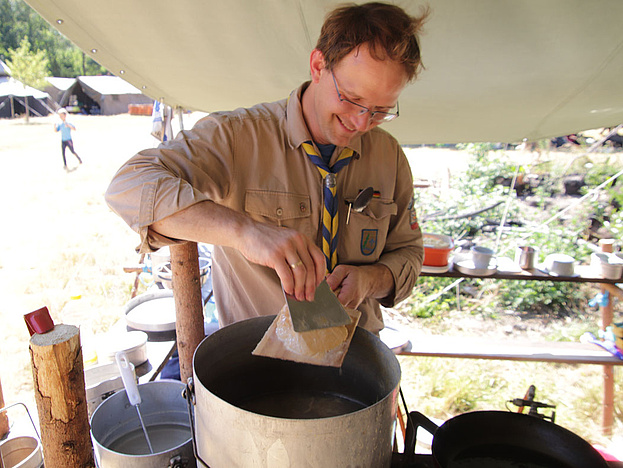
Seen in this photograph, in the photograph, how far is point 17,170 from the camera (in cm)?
1496

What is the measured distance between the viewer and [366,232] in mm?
1771

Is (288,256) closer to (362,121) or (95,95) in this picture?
(362,121)

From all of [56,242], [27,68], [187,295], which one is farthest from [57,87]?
[187,295]

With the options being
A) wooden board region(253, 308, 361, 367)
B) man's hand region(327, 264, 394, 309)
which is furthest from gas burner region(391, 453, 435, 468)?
man's hand region(327, 264, 394, 309)

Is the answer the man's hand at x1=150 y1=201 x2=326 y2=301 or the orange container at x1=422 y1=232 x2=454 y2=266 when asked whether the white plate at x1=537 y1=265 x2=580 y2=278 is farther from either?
the man's hand at x1=150 y1=201 x2=326 y2=301

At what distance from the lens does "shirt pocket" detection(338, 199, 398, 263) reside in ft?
5.72

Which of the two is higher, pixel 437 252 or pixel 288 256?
pixel 288 256

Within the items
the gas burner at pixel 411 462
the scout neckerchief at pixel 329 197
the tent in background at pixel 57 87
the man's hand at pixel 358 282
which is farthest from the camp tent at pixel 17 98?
the gas burner at pixel 411 462

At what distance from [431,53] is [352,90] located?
5.42ft

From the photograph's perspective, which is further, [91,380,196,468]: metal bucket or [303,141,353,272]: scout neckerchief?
[303,141,353,272]: scout neckerchief

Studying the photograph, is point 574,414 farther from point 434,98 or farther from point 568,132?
point 434,98

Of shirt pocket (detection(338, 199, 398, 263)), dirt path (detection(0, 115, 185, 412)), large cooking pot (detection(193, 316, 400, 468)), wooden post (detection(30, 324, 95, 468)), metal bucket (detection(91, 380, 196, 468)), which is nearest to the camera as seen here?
large cooking pot (detection(193, 316, 400, 468))

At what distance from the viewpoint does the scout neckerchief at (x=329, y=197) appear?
163 centimetres

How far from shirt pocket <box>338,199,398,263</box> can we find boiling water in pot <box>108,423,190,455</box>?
862 millimetres
